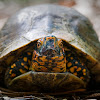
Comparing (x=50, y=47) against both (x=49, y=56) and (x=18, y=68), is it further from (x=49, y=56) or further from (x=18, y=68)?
(x=18, y=68)

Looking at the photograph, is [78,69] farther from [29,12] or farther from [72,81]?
[29,12]

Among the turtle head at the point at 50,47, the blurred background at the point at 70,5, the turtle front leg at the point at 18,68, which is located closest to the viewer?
the turtle head at the point at 50,47

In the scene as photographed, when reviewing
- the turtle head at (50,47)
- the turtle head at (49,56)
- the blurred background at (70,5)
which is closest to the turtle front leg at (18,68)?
the turtle head at (49,56)

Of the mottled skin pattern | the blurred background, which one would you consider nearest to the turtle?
the mottled skin pattern

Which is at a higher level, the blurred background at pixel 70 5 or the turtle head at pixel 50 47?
the blurred background at pixel 70 5

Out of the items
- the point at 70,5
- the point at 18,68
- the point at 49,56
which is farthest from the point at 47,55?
the point at 70,5

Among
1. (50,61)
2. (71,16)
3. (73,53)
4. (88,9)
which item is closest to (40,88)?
(50,61)

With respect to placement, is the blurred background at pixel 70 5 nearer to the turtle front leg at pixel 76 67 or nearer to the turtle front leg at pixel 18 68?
the turtle front leg at pixel 76 67

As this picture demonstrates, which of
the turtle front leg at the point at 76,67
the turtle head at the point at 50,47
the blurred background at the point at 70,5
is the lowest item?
the turtle front leg at the point at 76,67

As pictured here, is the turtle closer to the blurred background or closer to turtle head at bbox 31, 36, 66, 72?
turtle head at bbox 31, 36, 66, 72
